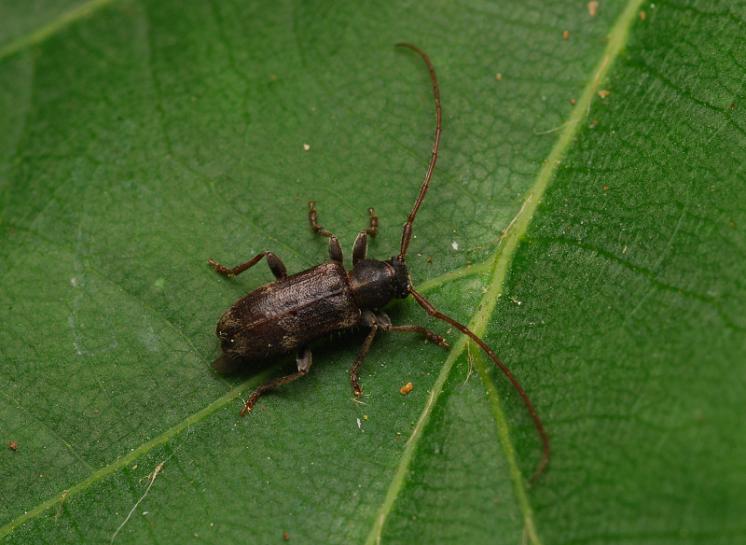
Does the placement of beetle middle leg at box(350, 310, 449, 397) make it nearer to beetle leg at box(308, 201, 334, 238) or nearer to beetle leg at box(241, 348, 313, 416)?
beetle leg at box(241, 348, 313, 416)

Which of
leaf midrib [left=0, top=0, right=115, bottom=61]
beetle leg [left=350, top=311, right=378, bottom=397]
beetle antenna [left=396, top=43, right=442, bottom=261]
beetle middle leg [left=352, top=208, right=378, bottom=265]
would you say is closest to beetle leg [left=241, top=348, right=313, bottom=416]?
beetle leg [left=350, top=311, right=378, bottom=397]

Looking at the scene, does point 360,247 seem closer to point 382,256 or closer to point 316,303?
point 382,256

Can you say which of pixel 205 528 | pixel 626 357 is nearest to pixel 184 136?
pixel 205 528

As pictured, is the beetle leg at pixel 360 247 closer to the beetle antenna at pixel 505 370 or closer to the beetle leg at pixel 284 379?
the beetle antenna at pixel 505 370

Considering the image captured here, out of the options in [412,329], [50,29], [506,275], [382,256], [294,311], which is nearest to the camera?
[506,275]

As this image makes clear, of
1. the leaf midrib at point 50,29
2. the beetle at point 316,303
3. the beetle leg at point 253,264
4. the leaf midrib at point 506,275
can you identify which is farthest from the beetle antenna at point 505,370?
the leaf midrib at point 50,29

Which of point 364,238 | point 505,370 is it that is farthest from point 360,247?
point 505,370

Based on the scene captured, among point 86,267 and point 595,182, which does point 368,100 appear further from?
point 86,267
